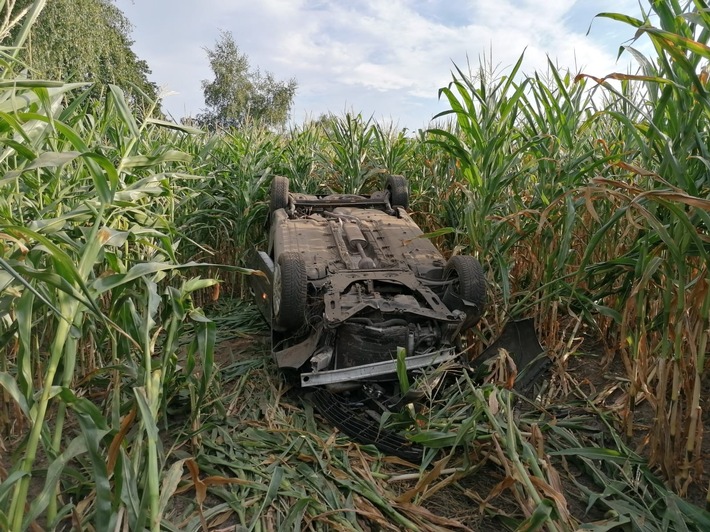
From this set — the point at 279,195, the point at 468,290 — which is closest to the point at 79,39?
the point at 279,195

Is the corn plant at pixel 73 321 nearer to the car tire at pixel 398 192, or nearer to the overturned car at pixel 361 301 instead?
the overturned car at pixel 361 301

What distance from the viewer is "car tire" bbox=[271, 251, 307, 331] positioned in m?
3.11

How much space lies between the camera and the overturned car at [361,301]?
287cm

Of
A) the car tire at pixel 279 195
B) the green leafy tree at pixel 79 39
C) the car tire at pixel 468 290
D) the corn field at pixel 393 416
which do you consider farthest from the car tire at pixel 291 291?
the green leafy tree at pixel 79 39

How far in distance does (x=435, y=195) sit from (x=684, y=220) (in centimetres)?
366

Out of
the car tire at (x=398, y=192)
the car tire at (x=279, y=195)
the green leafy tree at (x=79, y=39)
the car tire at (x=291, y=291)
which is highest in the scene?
the green leafy tree at (x=79, y=39)

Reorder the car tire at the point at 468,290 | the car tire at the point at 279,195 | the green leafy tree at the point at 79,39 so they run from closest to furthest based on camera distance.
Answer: the car tire at the point at 468,290 < the car tire at the point at 279,195 < the green leafy tree at the point at 79,39

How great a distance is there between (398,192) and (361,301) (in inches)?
83.1

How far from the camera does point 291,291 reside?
311 centimetres

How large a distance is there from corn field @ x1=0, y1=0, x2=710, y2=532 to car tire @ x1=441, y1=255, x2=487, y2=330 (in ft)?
0.64

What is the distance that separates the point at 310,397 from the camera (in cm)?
303

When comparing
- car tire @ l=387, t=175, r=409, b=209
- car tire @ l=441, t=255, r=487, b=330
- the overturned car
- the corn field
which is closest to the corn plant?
the corn field

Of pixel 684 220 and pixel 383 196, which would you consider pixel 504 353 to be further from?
pixel 383 196

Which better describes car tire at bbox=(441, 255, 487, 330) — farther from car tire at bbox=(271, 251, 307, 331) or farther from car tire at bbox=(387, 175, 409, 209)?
car tire at bbox=(387, 175, 409, 209)
